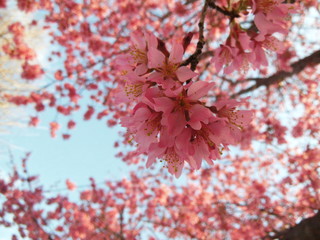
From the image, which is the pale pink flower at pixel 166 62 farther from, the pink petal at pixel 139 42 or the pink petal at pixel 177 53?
the pink petal at pixel 139 42

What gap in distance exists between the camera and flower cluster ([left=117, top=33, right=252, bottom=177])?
4.11 feet

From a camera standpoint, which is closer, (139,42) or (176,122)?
(176,122)

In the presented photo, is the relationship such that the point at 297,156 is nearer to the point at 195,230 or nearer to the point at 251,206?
the point at 251,206

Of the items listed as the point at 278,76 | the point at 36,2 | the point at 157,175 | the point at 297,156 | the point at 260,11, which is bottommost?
the point at 260,11

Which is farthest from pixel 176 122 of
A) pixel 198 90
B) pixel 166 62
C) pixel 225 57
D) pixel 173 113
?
pixel 225 57

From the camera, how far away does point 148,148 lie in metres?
1.41

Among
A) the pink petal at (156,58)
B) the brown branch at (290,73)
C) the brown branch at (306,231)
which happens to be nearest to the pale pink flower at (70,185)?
the brown branch at (290,73)

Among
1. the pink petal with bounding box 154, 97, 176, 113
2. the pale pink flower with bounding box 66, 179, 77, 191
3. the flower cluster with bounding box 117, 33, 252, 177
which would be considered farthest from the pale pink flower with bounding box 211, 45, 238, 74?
the pale pink flower with bounding box 66, 179, 77, 191

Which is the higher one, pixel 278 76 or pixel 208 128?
pixel 278 76

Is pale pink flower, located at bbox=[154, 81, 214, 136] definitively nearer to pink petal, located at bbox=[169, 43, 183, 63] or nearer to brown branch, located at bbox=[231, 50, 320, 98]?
pink petal, located at bbox=[169, 43, 183, 63]

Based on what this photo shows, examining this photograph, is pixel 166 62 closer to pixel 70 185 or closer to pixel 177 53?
pixel 177 53

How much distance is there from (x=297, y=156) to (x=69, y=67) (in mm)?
7096

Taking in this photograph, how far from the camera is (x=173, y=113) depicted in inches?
49.4

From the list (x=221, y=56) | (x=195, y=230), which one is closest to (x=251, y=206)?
(x=195, y=230)
